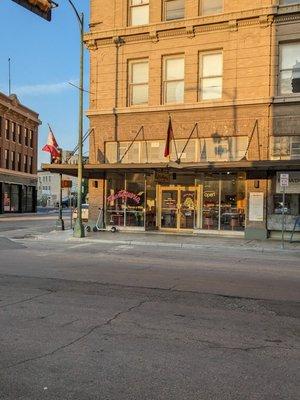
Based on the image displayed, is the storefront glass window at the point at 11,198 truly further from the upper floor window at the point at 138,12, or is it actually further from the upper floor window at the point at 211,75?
the upper floor window at the point at 211,75

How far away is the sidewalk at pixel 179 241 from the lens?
60.6 feet

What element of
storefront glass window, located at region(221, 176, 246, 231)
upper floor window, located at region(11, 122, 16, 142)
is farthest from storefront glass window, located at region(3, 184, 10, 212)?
storefront glass window, located at region(221, 176, 246, 231)

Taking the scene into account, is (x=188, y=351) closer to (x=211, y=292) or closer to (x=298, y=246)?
(x=211, y=292)

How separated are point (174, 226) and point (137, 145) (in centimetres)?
432

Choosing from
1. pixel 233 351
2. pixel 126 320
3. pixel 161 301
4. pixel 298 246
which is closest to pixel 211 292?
pixel 161 301

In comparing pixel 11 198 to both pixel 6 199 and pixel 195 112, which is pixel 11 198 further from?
pixel 195 112

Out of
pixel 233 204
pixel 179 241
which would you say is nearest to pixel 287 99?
pixel 233 204

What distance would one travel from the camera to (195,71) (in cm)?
2298

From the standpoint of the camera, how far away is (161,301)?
818 cm

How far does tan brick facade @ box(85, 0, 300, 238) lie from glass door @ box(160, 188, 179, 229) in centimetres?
269

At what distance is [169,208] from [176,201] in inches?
20.1

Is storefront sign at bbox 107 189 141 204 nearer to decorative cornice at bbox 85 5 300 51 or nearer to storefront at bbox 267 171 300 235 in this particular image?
storefront at bbox 267 171 300 235

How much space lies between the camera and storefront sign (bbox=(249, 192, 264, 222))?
2152 centimetres

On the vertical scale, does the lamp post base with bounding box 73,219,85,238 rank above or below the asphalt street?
above
